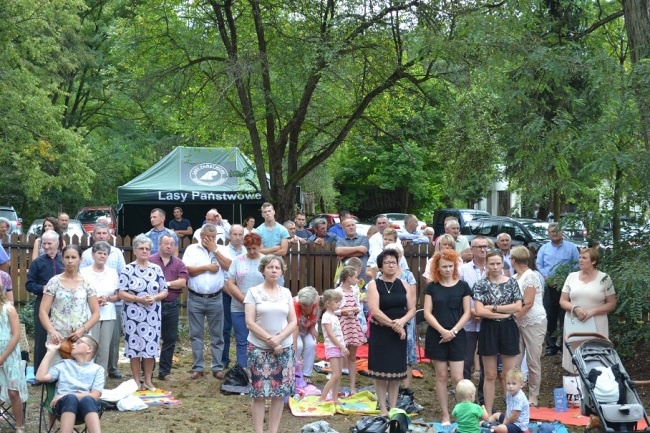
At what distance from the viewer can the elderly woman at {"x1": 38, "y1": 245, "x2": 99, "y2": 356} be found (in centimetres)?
815

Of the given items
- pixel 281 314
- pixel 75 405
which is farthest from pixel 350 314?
pixel 75 405

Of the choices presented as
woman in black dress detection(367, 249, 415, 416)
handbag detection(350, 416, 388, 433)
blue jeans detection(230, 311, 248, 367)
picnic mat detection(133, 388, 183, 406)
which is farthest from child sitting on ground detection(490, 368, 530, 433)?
picnic mat detection(133, 388, 183, 406)

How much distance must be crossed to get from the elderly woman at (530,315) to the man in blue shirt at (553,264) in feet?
6.62

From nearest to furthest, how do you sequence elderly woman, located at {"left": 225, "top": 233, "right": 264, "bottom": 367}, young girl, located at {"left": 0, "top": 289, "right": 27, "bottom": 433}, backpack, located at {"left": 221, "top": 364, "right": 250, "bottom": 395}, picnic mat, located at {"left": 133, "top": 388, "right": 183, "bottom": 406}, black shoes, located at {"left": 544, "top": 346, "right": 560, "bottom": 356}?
young girl, located at {"left": 0, "top": 289, "right": 27, "bottom": 433}
picnic mat, located at {"left": 133, "top": 388, "right": 183, "bottom": 406}
elderly woman, located at {"left": 225, "top": 233, "right": 264, "bottom": 367}
backpack, located at {"left": 221, "top": 364, "right": 250, "bottom": 395}
black shoes, located at {"left": 544, "top": 346, "right": 560, "bottom": 356}

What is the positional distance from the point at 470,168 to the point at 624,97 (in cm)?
1391

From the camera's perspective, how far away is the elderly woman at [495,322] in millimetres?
8898

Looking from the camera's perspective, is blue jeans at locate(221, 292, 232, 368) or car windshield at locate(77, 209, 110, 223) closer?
blue jeans at locate(221, 292, 232, 368)

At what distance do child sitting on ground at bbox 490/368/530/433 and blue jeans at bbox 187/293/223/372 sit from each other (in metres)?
3.99

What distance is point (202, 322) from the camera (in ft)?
34.6

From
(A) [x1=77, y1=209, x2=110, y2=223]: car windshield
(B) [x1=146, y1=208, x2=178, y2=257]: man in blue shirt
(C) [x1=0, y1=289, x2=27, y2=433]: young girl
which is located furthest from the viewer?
(A) [x1=77, y1=209, x2=110, y2=223]: car windshield

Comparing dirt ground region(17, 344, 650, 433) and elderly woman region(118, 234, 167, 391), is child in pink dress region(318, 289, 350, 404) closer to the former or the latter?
dirt ground region(17, 344, 650, 433)

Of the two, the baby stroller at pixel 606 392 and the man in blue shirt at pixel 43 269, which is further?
the man in blue shirt at pixel 43 269

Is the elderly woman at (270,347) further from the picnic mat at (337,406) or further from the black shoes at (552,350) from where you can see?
the black shoes at (552,350)

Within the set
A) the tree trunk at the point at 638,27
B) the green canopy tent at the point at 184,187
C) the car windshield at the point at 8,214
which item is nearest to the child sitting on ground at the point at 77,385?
the tree trunk at the point at 638,27
